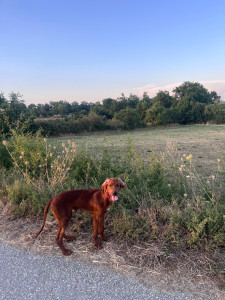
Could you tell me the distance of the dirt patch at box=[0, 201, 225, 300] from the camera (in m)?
2.21

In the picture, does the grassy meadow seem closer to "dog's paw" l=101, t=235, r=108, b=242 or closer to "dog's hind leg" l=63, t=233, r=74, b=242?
"dog's paw" l=101, t=235, r=108, b=242

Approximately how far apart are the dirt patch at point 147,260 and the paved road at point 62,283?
112 millimetres

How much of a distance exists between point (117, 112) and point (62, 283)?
4765 cm

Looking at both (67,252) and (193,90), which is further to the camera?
(193,90)

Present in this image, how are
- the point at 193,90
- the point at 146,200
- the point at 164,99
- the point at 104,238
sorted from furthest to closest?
the point at 193,90 < the point at 164,99 < the point at 146,200 < the point at 104,238

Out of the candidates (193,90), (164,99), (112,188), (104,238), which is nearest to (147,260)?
(104,238)

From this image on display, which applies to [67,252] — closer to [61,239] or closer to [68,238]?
[61,239]

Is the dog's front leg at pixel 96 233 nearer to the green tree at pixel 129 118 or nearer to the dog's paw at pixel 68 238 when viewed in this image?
the dog's paw at pixel 68 238

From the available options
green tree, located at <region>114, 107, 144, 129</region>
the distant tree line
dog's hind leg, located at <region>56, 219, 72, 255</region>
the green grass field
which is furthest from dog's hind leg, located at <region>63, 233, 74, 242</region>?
green tree, located at <region>114, 107, 144, 129</region>

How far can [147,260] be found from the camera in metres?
2.59

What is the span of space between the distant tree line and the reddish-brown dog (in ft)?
74.4

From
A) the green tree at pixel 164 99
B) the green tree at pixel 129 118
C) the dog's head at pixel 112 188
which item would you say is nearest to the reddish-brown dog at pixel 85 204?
the dog's head at pixel 112 188

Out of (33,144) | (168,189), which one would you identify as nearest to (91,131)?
(33,144)

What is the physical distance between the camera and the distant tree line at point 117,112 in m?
29.9
